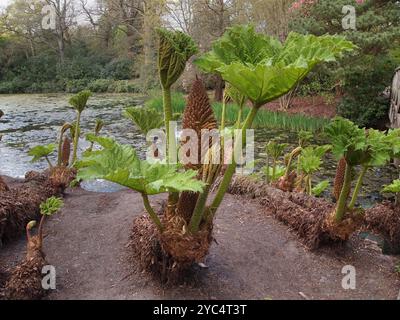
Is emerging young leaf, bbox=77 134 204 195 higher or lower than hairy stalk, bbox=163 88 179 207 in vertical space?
lower

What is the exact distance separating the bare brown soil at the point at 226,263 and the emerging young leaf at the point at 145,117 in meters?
0.84

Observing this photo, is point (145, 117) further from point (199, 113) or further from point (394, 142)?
point (394, 142)

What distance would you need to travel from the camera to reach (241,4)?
16.2 m

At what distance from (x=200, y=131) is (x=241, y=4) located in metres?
15.2

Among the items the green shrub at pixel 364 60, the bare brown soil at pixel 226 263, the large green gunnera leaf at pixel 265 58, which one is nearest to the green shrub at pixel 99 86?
the green shrub at pixel 364 60

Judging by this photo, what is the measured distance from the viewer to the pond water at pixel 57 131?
21.4 ft

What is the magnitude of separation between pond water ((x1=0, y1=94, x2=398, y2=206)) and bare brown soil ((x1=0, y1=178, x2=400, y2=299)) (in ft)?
7.57

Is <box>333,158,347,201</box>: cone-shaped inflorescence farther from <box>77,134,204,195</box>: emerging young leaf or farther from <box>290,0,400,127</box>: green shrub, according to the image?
<box>290,0,400,127</box>: green shrub

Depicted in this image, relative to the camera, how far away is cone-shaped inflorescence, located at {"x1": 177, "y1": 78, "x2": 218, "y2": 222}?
2.44 m

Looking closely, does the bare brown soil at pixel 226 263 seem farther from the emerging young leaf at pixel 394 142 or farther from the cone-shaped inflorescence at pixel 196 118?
the emerging young leaf at pixel 394 142

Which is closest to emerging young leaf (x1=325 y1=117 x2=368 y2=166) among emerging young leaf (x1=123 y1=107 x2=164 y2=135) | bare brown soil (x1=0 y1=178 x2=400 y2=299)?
bare brown soil (x1=0 y1=178 x2=400 y2=299)

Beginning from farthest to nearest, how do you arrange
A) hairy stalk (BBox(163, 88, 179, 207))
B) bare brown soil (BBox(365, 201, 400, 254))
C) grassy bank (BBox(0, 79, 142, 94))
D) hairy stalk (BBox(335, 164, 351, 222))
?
1. grassy bank (BBox(0, 79, 142, 94))
2. bare brown soil (BBox(365, 201, 400, 254))
3. hairy stalk (BBox(335, 164, 351, 222))
4. hairy stalk (BBox(163, 88, 179, 207))

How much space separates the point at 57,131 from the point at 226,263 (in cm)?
993
